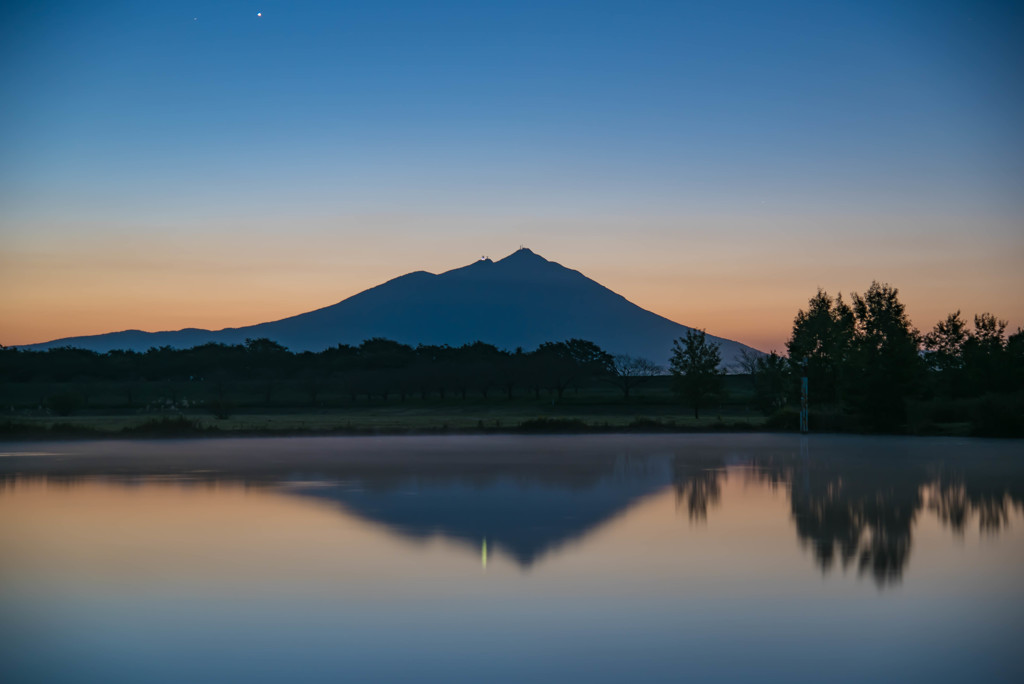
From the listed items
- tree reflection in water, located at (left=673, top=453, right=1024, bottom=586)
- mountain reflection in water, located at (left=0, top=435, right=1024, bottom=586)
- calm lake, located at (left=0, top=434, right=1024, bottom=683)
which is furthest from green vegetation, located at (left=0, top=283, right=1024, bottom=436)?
calm lake, located at (left=0, top=434, right=1024, bottom=683)

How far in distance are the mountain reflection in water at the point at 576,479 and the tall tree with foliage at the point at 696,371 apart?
24143 mm

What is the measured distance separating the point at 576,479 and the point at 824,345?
148 ft

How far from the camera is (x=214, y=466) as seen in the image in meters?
24.3

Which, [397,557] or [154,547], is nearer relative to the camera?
[397,557]

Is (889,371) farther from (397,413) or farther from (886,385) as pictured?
(397,413)

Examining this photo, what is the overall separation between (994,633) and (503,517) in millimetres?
7626

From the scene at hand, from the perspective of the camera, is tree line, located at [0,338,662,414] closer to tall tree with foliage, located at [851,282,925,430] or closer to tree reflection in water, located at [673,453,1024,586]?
tall tree with foliage, located at [851,282,925,430]

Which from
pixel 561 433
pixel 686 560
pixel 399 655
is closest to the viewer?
pixel 399 655

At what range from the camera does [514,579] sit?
931 centimetres

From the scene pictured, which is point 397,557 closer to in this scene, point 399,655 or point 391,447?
point 399,655

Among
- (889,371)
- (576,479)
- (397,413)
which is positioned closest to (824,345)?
(889,371)

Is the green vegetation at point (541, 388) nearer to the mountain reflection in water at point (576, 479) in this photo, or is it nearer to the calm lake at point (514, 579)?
the mountain reflection in water at point (576, 479)

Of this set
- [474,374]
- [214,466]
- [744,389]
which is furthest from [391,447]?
[744,389]

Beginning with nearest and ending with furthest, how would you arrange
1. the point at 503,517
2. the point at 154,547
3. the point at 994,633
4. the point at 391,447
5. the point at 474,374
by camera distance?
the point at 994,633, the point at 154,547, the point at 503,517, the point at 391,447, the point at 474,374
